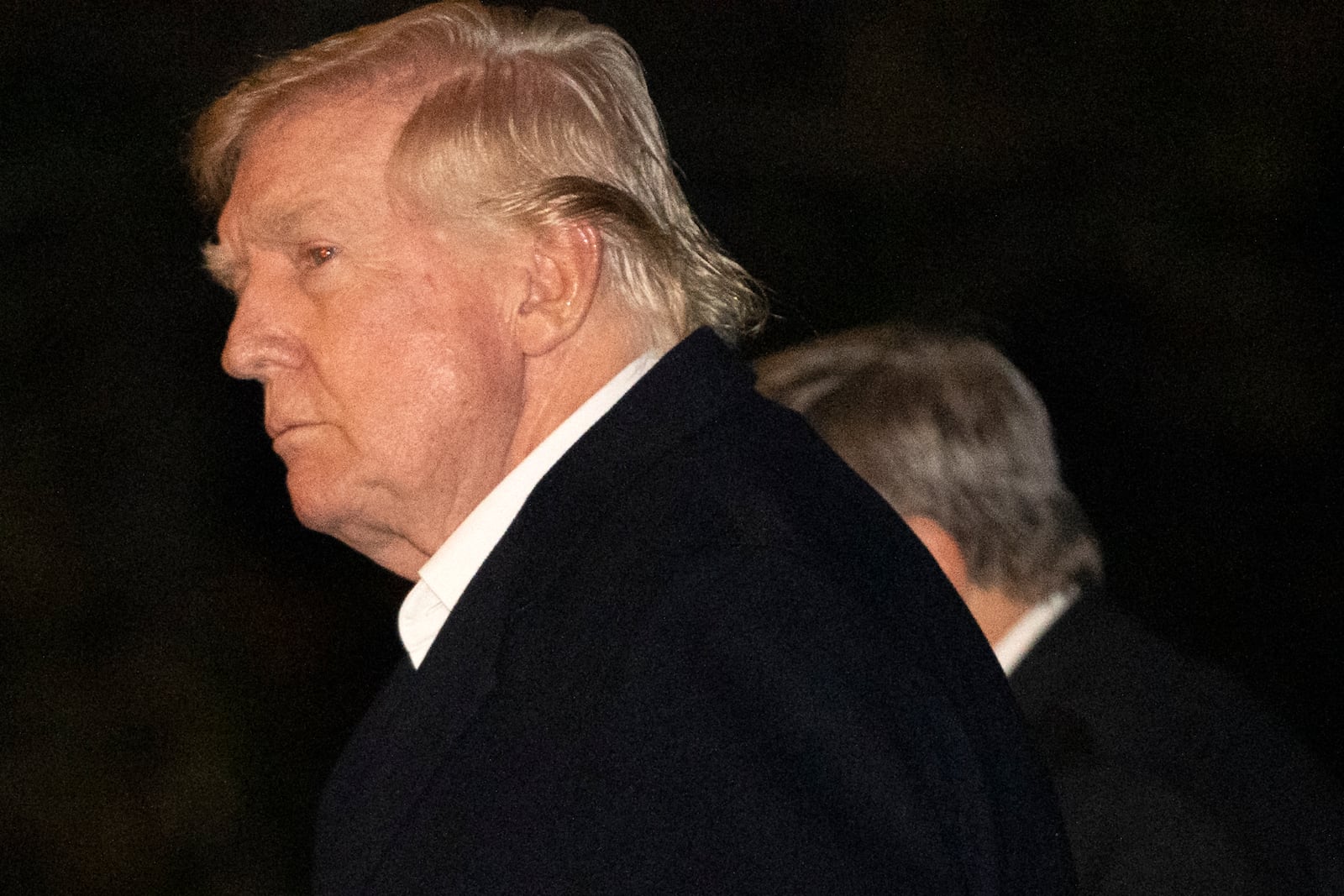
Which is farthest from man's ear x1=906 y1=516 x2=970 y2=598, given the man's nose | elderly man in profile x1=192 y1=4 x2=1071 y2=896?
the man's nose

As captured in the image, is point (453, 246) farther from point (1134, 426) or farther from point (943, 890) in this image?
point (1134, 426)

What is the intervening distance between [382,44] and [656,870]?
3.06 ft

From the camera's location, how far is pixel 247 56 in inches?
189

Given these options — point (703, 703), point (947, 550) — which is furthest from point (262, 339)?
point (947, 550)

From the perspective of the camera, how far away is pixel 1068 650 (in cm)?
209

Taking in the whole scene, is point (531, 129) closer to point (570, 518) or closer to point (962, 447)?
point (570, 518)

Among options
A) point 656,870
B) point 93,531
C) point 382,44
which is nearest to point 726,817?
point 656,870

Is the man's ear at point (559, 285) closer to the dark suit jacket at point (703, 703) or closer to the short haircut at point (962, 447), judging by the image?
the dark suit jacket at point (703, 703)

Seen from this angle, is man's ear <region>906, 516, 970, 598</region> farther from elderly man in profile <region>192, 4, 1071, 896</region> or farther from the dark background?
the dark background

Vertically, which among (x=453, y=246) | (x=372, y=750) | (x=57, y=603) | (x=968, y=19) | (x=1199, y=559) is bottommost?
(x=1199, y=559)

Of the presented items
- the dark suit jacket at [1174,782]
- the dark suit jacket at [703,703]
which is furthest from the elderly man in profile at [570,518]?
the dark suit jacket at [1174,782]

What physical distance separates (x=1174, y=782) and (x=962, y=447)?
0.56m

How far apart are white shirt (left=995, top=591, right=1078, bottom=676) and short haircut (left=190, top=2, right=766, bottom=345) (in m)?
0.73

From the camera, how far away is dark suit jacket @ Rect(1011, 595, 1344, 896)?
1.79m
